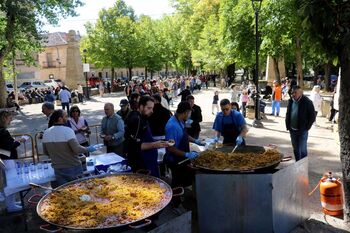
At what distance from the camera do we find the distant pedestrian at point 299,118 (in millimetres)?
7297

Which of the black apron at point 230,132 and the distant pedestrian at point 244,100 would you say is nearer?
the black apron at point 230,132

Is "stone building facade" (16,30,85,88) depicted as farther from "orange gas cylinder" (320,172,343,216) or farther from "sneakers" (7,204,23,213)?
"orange gas cylinder" (320,172,343,216)

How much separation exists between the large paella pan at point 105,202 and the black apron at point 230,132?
2.46 metres

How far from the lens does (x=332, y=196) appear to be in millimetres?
5910

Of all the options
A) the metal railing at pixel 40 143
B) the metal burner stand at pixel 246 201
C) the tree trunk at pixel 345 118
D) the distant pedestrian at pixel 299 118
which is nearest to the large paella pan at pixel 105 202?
the metal burner stand at pixel 246 201

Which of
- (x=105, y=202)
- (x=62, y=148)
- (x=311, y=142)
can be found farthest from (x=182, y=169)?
(x=311, y=142)

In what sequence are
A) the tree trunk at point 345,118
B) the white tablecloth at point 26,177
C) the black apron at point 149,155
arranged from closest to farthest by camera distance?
the black apron at point 149,155
the white tablecloth at point 26,177
the tree trunk at point 345,118

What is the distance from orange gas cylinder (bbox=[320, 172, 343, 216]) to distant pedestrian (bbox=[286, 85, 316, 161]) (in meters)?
1.54

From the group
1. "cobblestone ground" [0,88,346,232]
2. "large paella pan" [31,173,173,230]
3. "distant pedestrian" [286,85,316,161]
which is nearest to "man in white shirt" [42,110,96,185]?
"large paella pan" [31,173,173,230]

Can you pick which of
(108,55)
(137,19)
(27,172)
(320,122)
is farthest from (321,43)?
(137,19)

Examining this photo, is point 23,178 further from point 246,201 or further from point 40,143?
point 40,143

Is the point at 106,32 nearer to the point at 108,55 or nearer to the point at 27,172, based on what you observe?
the point at 108,55

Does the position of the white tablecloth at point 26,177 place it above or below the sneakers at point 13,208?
above

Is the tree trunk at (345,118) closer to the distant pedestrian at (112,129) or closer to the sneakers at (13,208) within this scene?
the distant pedestrian at (112,129)
